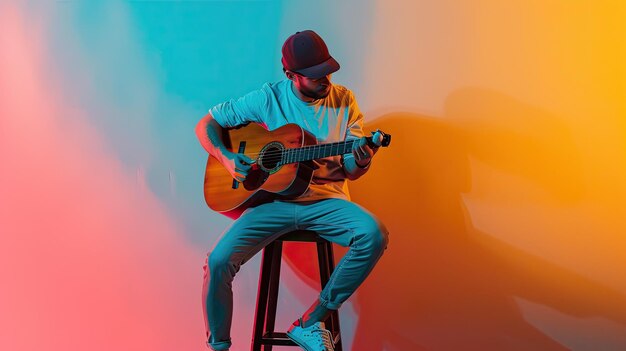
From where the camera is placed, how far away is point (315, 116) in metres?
2.31

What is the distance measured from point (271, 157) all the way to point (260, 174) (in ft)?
0.24

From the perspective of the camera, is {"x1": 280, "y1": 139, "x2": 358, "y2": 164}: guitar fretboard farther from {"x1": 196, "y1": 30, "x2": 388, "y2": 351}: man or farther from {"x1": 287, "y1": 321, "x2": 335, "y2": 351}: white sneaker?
{"x1": 287, "y1": 321, "x2": 335, "y2": 351}: white sneaker

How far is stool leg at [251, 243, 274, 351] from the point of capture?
221 centimetres

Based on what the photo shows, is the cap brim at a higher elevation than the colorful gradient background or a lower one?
higher

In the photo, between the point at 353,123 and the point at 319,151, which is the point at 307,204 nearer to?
the point at 319,151

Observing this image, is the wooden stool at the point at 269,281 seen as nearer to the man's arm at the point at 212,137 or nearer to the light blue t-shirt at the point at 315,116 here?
the light blue t-shirt at the point at 315,116

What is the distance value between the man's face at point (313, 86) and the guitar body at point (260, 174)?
0.55ft

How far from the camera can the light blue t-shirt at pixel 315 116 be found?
2.27 metres
